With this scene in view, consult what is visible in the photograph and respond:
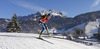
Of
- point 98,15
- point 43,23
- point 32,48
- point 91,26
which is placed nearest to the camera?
point 32,48

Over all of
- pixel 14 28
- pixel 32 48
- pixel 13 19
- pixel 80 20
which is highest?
pixel 80 20

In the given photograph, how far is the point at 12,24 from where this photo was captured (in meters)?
33.2

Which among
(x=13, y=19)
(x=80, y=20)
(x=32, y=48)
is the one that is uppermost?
(x=80, y=20)

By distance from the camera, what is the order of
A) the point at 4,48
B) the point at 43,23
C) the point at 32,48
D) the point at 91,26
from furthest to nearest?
1. the point at 91,26
2. the point at 43,23
3. the point at 32,48
4. the point at 4,48

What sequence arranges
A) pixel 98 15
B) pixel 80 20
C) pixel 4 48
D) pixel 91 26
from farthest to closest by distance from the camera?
pixel 80 20 → pixel 98 15 → pixel 91 26 → pixel 4 48

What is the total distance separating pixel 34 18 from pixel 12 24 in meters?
26.1

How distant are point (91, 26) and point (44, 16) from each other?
11862 centimetres

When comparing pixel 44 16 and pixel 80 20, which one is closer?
pixel 44 16

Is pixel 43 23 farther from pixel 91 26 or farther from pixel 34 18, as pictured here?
pixel 91 26

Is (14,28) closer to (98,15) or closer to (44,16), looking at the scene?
(44,16)

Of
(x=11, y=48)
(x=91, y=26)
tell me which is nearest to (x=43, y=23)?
(x=11, y=48)

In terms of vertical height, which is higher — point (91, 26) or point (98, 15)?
point (98, 15)

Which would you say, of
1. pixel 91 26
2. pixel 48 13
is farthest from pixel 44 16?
pixel 91 26

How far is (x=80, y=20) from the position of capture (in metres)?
187
